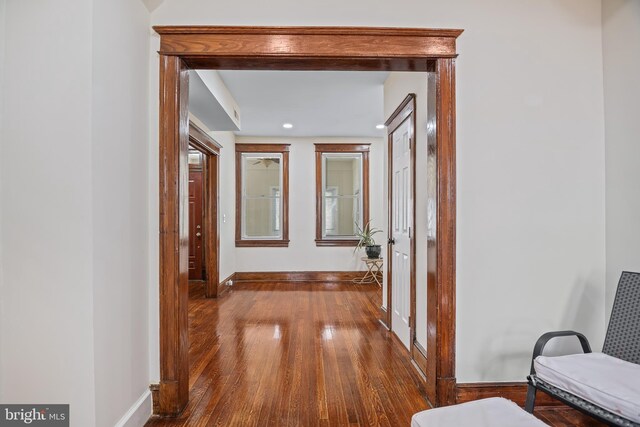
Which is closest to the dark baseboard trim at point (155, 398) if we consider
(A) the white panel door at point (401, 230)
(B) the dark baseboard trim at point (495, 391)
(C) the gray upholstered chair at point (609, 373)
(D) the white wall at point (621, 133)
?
(B) the dark baseboard trim at point (495, 391)

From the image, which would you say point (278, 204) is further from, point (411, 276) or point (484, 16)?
point (484, 16)

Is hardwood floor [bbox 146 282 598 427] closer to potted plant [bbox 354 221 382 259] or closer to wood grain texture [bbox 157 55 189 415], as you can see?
wood grain texture [bbox 157 55 189 415]

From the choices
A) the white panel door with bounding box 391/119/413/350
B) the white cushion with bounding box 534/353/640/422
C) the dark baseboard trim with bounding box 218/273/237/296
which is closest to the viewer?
the white cushion with bounding box 534/353/640/422

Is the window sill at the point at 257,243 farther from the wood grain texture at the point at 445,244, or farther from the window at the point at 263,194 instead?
the wood grain texture at the point at 445,244

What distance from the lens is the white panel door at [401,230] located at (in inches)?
128

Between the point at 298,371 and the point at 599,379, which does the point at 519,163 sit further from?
the point at 298,371

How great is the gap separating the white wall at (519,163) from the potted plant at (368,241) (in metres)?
4.35

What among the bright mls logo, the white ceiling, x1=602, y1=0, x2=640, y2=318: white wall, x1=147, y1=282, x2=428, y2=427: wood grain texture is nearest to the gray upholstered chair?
x1=602, y1=0, x2=640, y2=318: white wall

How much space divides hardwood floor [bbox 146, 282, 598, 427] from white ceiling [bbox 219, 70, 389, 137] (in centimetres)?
279

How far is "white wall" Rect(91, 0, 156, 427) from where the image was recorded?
1686 millimetres

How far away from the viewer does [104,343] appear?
67.5 inches

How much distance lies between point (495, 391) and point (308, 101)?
3.93 metres

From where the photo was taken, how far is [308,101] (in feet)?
16.0

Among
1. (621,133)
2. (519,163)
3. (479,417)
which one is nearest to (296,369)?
(479,417)
